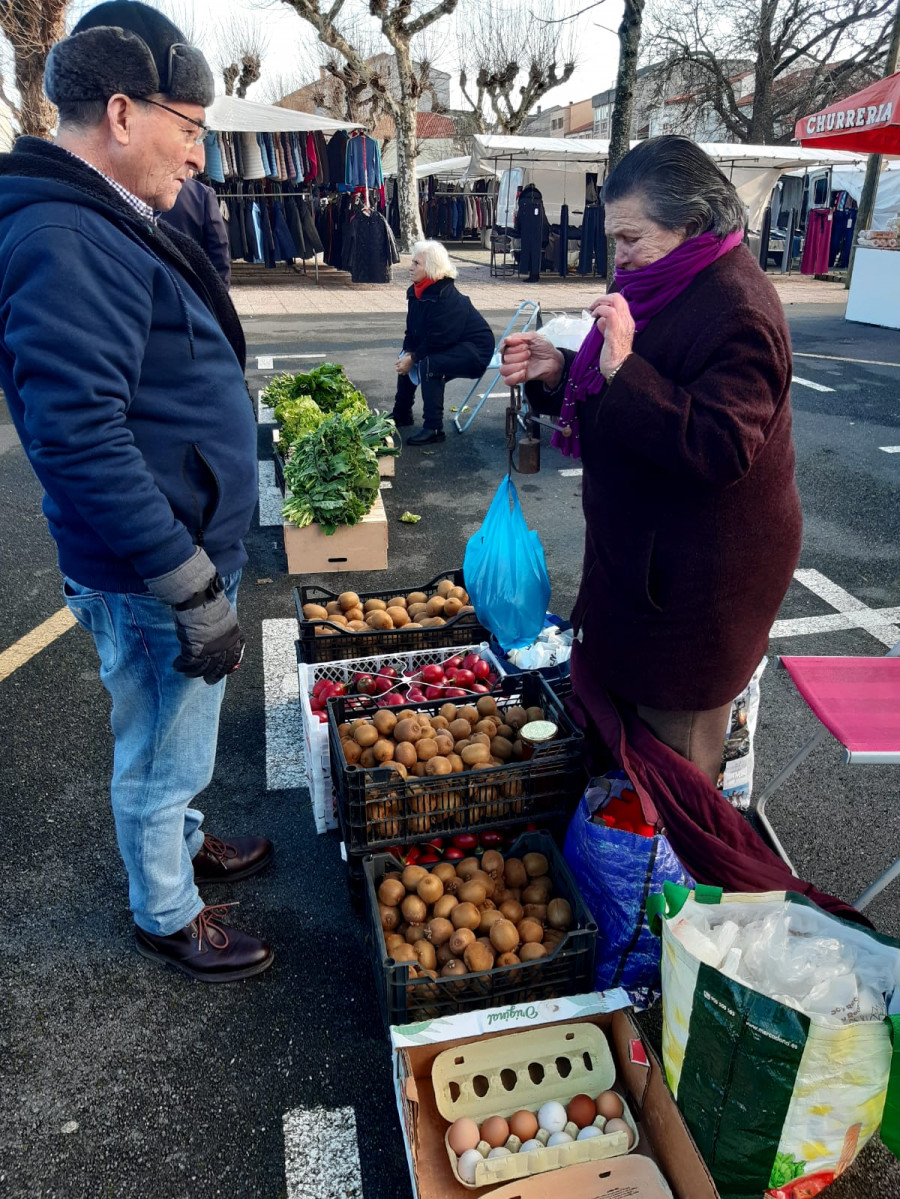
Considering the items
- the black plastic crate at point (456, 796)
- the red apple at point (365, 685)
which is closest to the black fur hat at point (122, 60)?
the black plastic crate at point (456, 796)

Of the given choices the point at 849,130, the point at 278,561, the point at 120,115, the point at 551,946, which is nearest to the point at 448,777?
the point at 551,946

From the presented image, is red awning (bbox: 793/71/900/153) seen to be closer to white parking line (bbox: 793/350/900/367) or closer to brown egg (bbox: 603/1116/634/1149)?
white parking line (bbox: 793/350/900/367)

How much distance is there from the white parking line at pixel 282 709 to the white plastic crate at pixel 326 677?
18cm

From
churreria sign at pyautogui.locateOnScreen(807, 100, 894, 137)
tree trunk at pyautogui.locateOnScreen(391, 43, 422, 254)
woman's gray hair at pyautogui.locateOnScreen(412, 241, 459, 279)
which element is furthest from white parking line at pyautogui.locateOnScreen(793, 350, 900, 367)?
tree trunk at pyautogui.locateOnScreen(391, 43, 422, 254)

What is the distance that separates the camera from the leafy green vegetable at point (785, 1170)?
68.7 inches

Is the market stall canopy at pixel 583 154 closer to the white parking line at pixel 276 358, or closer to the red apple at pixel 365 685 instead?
the white parking line at pixel 276 358

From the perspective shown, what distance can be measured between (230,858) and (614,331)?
2.07m

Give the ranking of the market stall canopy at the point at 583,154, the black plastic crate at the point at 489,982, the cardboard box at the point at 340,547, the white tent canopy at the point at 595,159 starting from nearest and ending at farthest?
1. the black plastic crate at the point at 489,982
2. the cardboard box at the point at 340,547
3. the market stall canopy at the point at 583,154
4. the white tent canopy at the point at 595,159

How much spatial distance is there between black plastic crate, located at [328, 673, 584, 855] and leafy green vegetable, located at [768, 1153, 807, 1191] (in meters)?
1.07

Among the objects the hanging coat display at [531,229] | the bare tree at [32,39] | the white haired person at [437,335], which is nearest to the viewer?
the white haired person at [437,335]

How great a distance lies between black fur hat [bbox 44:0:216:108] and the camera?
5.39 feet

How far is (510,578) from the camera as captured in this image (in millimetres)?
3332

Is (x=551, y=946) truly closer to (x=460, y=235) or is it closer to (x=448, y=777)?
(x=448, y=777)

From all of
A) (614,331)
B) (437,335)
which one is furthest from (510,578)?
(437,335)
